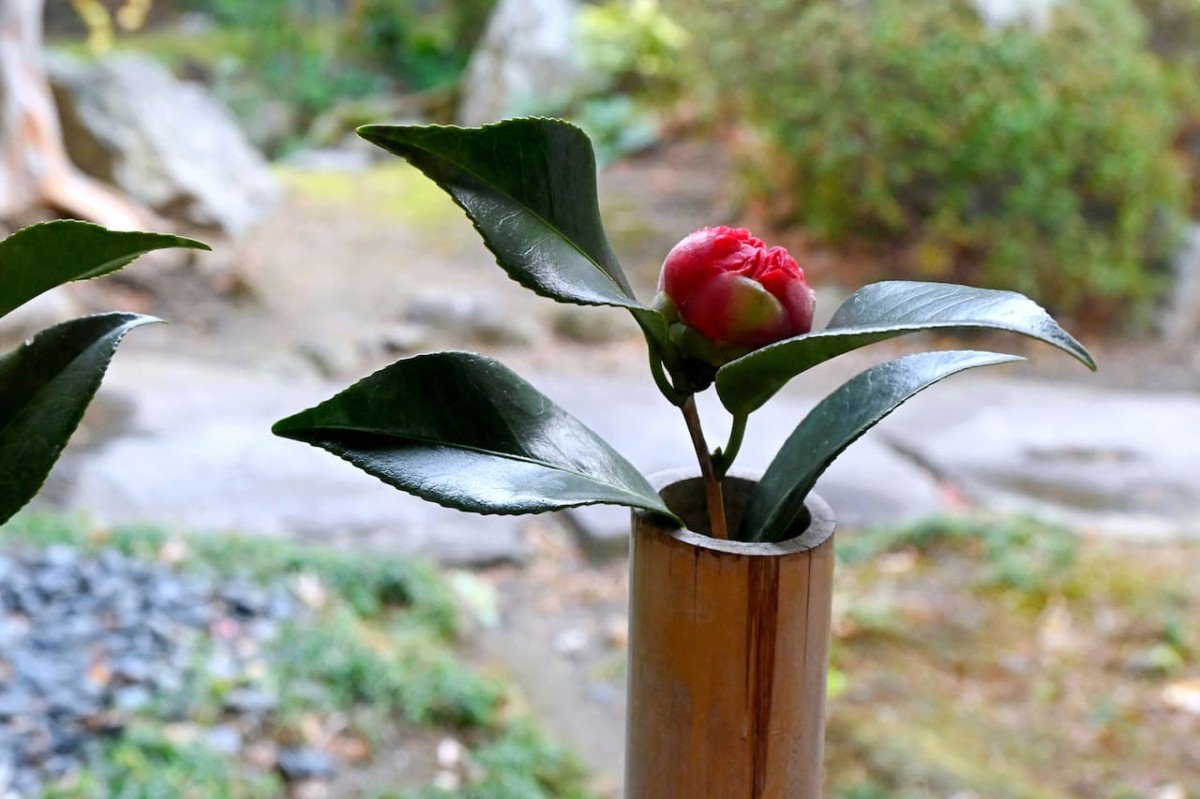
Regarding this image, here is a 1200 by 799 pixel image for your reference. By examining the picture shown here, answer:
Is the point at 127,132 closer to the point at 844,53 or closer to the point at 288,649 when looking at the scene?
the point at 844,53

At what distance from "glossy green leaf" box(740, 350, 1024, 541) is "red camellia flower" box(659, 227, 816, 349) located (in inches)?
1.9

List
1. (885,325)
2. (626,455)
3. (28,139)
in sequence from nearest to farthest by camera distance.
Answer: (885,325), (626,455), (28,139)

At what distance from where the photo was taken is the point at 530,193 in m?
0.60

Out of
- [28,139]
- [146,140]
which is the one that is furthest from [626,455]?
[146,140]

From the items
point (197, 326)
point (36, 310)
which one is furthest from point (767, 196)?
point (36, 310)

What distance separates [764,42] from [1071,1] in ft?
4.82

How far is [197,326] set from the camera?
17.5 ft

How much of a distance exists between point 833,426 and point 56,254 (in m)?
0.40

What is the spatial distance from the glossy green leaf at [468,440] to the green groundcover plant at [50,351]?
0.11 m

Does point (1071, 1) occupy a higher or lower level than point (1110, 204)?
higher

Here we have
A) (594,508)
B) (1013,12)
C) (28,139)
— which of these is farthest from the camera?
(1013,12)

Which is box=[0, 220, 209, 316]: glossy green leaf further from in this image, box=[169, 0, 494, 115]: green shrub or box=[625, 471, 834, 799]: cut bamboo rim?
box=[169, 0, 494, 115]: green shrub

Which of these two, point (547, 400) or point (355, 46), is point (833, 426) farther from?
point (355, 46)

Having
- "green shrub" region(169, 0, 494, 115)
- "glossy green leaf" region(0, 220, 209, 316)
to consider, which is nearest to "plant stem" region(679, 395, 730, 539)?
"glossy green leaf" region(0, 220, 209, 316)
